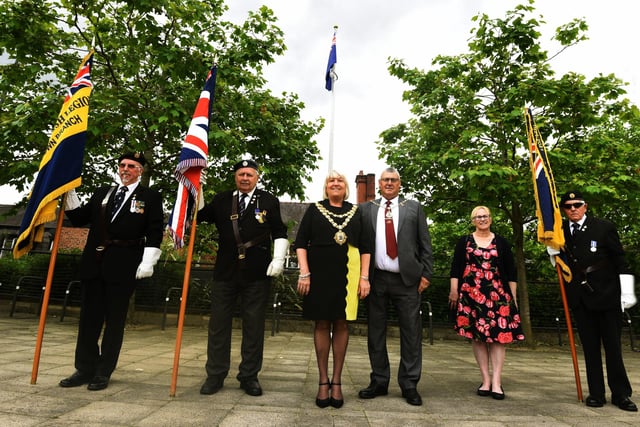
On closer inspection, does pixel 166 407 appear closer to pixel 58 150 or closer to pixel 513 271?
pixel 58 150

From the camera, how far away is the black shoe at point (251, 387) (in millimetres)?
3662

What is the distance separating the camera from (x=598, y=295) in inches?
154

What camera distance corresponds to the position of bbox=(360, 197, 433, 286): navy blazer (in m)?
3.92

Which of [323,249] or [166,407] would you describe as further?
[323,249]

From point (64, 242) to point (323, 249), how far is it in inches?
1292

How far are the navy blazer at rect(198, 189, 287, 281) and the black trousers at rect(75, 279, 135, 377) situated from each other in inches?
37.7

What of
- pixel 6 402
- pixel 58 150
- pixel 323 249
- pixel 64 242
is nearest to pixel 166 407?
pixel 6 402

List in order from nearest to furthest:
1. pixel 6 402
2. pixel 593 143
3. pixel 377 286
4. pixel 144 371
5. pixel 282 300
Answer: pixel 6 402 < pixel 377 286 < pixel 144 371 < pixel 593 143 < pixel 282 300

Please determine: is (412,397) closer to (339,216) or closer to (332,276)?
(332,276)

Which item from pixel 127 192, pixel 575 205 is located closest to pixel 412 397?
pixel 575 205

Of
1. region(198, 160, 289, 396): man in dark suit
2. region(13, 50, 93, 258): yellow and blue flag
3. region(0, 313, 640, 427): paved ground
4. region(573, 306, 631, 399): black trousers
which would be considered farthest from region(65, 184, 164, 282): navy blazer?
region(573, 306, 631, 399): black trousers

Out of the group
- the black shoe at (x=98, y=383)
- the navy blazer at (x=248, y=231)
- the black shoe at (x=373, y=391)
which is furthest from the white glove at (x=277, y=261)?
the black shoe at (x=98, y=383)

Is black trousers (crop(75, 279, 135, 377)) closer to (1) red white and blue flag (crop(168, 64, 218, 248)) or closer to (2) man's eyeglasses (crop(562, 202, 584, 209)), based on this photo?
(1) red white and blue flag (crop(168, 64, 218, 248))

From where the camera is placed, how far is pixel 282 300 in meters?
11.4
